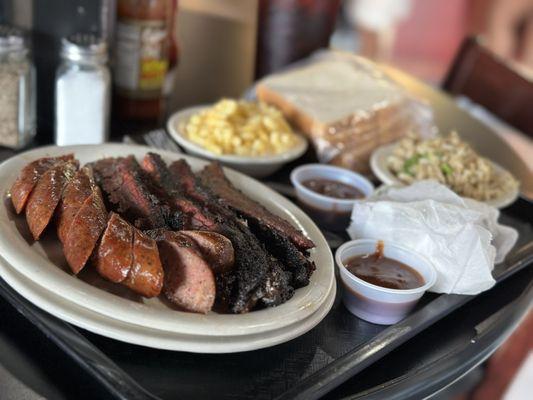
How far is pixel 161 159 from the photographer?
126 cm

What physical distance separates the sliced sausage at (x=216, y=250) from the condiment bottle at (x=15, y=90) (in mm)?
679

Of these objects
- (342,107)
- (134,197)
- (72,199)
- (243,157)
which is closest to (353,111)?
(342,107)

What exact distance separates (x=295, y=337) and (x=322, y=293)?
88 mm

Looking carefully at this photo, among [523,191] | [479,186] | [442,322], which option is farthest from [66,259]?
[523,191]

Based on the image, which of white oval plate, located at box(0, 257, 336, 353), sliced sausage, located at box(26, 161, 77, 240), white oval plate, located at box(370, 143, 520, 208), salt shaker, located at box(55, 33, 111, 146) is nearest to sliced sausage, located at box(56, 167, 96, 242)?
sliced sausage, located at box(26, 161, 77, 240)

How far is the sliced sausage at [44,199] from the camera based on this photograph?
1.03m

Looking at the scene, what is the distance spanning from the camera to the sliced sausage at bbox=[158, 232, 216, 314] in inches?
37.8

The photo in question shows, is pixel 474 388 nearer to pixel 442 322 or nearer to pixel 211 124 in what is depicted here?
pixel 442 322

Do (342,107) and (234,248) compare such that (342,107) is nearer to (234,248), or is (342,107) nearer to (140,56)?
(140,56)

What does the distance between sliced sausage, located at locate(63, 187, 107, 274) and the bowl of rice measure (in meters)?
0.77

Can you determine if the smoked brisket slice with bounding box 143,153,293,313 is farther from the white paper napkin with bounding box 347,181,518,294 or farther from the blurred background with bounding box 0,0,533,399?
the blurred background with bounding box 0,0,533,399

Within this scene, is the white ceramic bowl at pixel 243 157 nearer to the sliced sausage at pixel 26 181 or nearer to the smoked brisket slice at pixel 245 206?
the smoked brisket slice at pixel 245 206

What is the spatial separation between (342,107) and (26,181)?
3.10ft

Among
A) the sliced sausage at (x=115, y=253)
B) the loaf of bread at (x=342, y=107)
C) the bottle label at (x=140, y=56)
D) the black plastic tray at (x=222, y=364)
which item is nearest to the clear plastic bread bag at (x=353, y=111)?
the loaf of bread at (x=342, y=107)
